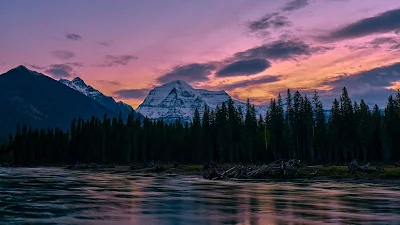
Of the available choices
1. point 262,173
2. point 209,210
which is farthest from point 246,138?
point 209,210

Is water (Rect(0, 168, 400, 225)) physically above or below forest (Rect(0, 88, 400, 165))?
below

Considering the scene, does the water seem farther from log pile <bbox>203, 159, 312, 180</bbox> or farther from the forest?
the forest

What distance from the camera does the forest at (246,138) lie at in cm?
10494

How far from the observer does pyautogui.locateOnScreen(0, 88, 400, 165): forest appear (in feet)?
344

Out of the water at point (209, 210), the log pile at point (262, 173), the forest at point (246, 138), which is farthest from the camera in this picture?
the forest at point (246, 138)

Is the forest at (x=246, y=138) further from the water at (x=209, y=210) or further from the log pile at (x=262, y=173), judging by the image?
the water at (x=209, y=210)

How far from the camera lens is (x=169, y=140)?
142375mm

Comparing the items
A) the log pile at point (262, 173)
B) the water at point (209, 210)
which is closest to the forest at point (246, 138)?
the log pile at point (262, 173)

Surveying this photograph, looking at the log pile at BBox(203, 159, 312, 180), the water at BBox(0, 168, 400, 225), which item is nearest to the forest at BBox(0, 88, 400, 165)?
the log pile at BBox(203, 159, 312, 180)

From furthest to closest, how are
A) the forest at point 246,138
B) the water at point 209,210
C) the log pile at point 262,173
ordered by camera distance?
the forest at point 246,138 → the log pile at point 262,173 → the water at point 209,210

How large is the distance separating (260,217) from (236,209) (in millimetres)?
3455

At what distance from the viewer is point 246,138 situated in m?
118

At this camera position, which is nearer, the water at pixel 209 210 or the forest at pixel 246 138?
the water at pixel 209 210

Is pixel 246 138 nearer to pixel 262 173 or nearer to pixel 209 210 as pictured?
pixel 262 173
